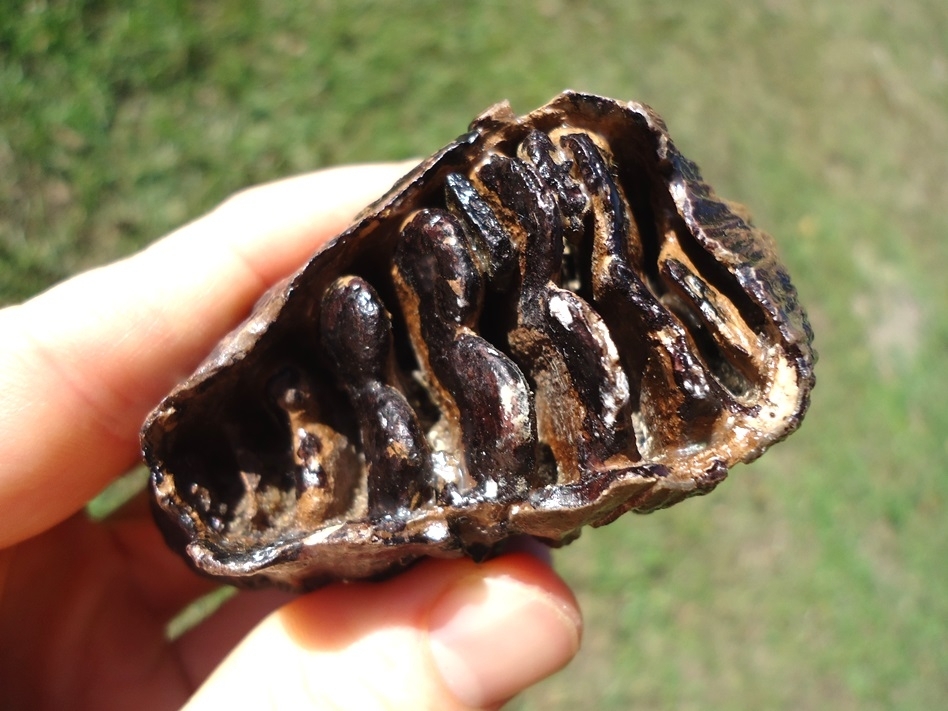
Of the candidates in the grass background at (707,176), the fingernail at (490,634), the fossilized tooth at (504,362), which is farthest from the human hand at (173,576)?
the grass background at (707,176)

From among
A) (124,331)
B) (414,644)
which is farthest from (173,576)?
(414,644)

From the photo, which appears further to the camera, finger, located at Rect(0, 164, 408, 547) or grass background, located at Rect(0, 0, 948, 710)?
grass background, located at Rect(0, 0, 948, 710)

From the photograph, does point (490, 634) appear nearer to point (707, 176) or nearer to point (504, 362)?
point (504, 362)

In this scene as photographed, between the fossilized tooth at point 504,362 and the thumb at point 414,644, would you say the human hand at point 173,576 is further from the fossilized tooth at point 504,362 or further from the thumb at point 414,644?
the fossilized tooth at point 504,362

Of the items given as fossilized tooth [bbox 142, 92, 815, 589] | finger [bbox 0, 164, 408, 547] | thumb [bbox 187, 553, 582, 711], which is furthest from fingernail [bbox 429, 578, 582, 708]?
finger [bbox 0, 164, 408, 547]

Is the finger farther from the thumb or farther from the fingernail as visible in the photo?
the fingernail

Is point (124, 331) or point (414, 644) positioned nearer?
point (414, 644)
